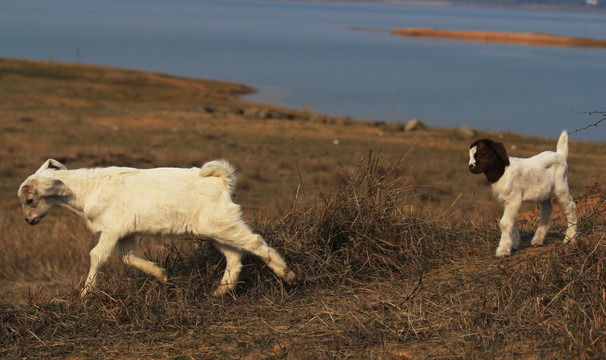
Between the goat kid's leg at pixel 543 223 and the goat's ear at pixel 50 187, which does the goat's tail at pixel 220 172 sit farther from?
the goat kid's leg at pixel 543 223

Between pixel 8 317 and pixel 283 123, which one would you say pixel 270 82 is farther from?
pixel 8 317

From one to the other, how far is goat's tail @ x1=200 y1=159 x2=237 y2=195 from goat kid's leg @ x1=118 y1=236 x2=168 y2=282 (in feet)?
2.91

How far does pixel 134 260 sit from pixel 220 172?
3.54 ft

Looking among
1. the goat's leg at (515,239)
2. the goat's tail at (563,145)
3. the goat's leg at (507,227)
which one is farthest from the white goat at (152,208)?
the goat's tail at (563,145)

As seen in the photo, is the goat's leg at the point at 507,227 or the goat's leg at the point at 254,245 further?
the goat's leg at the point at 507,227

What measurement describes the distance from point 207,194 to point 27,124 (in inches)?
852

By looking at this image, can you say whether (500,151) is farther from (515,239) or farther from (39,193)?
(39,193)

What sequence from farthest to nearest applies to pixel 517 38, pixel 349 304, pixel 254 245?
pixel 517 38 < pixel 254 245 < pixel 349 304

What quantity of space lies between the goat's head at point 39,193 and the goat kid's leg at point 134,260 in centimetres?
65

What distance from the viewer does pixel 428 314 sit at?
19.0 feet

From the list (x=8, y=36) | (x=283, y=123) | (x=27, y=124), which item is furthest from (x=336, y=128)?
(x=8, y=36)

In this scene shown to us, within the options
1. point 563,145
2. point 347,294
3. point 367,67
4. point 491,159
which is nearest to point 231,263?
point 347,294

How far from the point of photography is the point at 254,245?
6.29 m

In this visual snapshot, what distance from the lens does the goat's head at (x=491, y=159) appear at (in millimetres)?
6949
